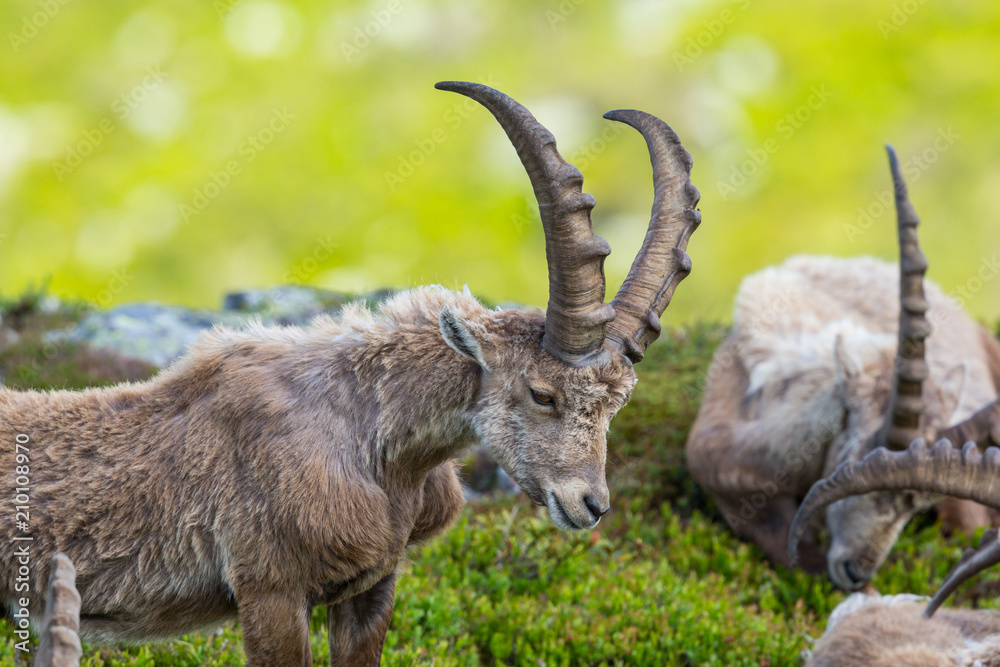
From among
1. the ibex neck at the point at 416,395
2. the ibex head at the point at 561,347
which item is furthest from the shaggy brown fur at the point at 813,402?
the ibex neck at the point at 416,395

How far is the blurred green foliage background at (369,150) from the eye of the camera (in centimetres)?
1641

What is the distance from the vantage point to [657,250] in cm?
444

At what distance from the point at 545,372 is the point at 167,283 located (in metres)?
13.7

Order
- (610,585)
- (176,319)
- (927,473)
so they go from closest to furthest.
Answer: (927,473), (610,585), (176,319)

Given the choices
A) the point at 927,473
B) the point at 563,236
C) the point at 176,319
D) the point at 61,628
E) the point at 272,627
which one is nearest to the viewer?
the point at 61,628

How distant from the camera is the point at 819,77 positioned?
20016 millimetres

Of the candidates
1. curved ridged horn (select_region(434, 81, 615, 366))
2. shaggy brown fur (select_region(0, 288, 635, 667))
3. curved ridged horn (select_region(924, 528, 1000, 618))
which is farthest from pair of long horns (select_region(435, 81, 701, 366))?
curved ridged horn (select_region(924, 528, 1000, 618))

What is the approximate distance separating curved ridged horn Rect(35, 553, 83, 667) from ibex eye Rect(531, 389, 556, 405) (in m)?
1.98

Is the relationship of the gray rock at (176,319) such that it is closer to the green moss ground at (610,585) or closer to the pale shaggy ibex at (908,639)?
the green moss ground at (610,585)

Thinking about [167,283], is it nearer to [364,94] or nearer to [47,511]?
[364,94]

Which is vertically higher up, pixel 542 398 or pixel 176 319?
pixel 176 319

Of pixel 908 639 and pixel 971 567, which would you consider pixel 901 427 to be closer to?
pixel 971 567

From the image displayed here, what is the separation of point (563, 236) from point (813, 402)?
5080mm

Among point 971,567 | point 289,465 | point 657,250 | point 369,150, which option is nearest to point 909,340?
point 971,567
